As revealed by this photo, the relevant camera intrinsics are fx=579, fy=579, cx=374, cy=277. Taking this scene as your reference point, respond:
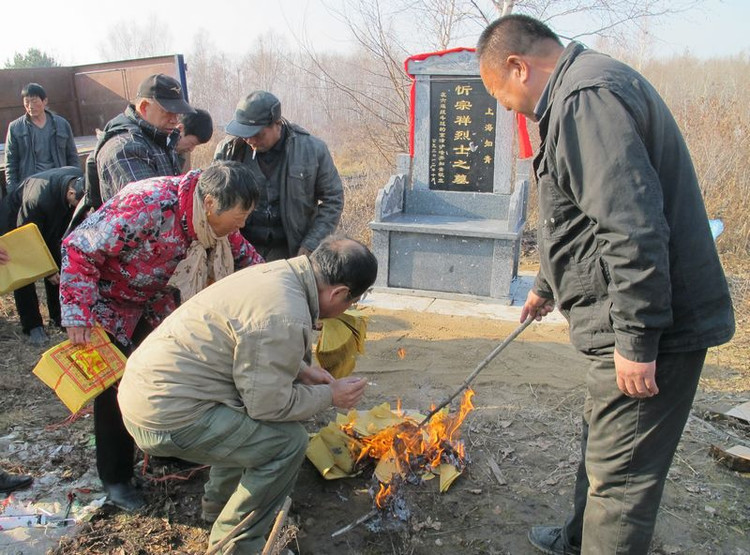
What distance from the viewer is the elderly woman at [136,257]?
2527 millimetres

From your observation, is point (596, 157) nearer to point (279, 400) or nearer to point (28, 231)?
point (279, 400)

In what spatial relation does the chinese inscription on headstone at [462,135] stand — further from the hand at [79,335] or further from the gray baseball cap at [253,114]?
the hand at [79,335]

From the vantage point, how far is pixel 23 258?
4.11m

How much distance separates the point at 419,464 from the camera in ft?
10.5

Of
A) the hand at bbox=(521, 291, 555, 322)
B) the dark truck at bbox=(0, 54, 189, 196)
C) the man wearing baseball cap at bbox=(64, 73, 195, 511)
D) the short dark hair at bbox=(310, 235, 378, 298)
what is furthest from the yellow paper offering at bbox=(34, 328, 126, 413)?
the dark truck at bbox=(0, 54, 189, 196)

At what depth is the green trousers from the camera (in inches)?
88.0

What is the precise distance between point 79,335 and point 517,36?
2.20 m

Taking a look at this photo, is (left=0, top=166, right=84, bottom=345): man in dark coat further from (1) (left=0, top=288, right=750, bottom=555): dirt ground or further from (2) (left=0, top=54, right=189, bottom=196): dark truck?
(2) (left=0, top=54, right=189, bottom=196): dark truck

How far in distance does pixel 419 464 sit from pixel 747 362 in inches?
139

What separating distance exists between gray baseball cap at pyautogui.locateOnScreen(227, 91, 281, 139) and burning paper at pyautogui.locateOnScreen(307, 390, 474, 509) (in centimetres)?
192

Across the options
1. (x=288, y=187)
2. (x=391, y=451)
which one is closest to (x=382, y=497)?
(x=391, y=451)

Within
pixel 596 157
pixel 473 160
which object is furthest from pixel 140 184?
pixel 473 160

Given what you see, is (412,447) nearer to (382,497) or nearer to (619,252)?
(382,497)

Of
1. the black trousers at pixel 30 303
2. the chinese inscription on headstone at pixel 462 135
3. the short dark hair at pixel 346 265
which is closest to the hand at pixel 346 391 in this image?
the short dark hair at pixel 346 265
